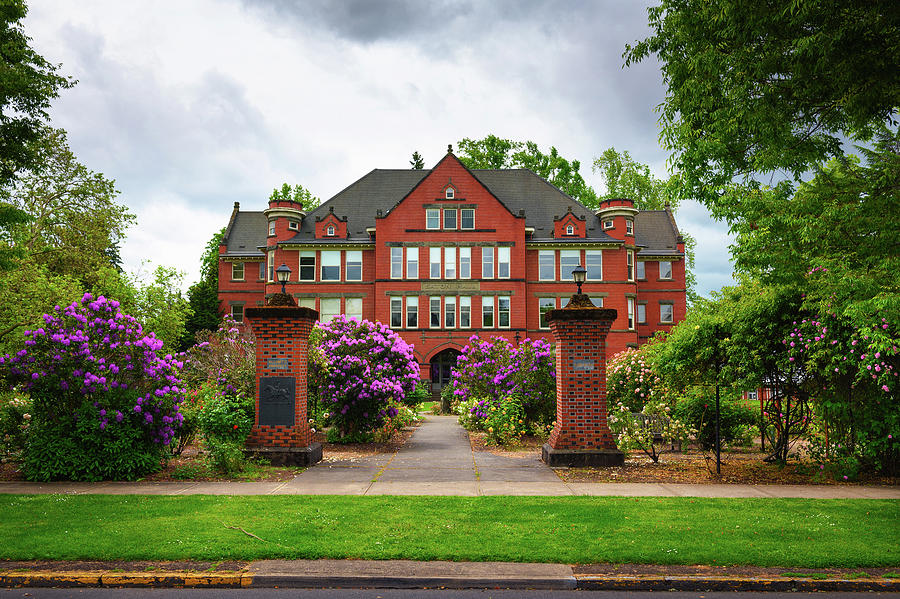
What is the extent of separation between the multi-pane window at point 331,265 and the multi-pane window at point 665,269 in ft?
80.4

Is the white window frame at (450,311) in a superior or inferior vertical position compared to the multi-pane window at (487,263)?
inferior

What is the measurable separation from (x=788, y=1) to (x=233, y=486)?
1069cm

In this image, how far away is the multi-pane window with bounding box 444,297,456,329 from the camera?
41.9 meters

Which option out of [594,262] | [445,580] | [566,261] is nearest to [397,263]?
[566,261]

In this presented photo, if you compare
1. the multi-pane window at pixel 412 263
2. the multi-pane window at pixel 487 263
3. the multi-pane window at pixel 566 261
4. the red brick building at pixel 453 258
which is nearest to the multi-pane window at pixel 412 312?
the red brick building at pixel 453 258

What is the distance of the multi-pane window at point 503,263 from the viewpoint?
42156 millimetres

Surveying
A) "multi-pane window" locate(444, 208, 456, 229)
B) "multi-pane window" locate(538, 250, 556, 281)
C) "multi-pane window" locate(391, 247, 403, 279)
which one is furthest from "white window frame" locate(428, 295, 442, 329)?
"multi-pane window" locate(538, 250, 556, 281)

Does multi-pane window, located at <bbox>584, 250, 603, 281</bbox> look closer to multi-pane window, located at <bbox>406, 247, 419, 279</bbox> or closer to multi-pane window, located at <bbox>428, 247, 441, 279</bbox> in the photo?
multi-pane window, located at <bbox>428, 247, 441, 279</bbox>

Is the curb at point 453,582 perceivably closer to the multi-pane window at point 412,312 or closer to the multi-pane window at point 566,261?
the multi-pane window at point 412,312

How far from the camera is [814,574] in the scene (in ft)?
20.2

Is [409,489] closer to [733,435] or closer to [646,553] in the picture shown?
[646,553]

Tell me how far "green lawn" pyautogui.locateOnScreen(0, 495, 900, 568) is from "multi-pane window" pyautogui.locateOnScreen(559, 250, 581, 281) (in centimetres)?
3450

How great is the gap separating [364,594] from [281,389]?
7768 millimetres

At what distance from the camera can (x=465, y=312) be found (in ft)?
138
